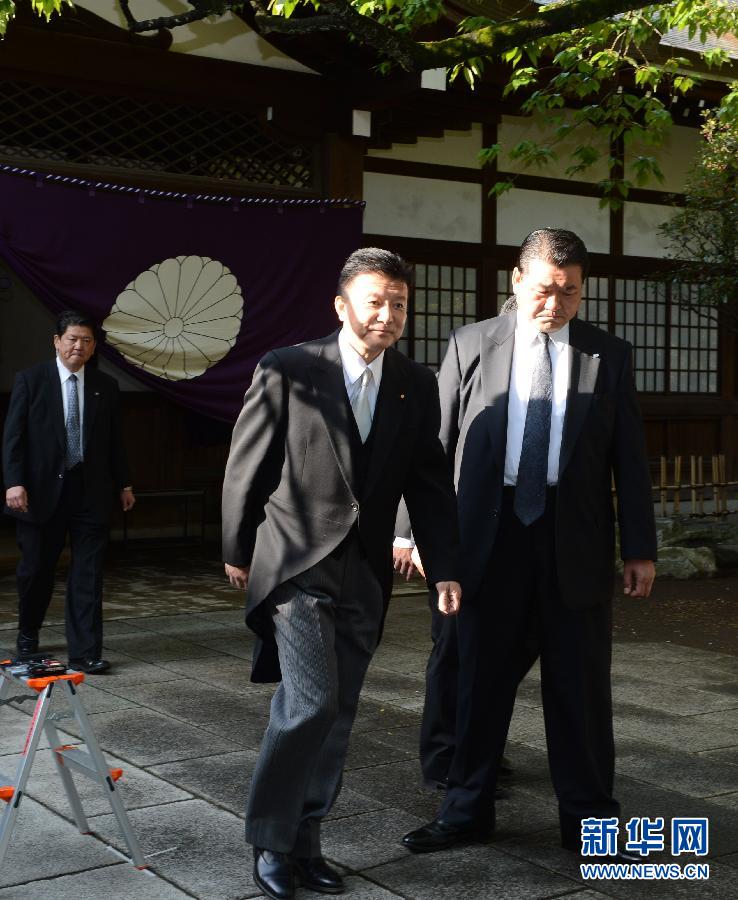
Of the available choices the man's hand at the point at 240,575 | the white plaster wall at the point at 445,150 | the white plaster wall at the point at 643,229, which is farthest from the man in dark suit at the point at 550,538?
the white plaster wall at the point at 643,229

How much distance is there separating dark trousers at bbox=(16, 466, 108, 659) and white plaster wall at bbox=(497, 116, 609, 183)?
7.40 m

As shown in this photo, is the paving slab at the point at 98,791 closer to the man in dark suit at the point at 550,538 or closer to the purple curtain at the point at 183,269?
the man in dark suit at the point at 550,538

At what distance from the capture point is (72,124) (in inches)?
381

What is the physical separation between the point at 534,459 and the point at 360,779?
160 centimetres

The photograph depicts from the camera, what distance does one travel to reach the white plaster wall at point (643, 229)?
13.9 metres

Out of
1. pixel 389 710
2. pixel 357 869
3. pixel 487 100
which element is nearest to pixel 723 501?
pixel 487 100

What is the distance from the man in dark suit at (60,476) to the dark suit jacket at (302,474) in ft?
10.8

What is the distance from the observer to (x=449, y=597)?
3949 millimetres

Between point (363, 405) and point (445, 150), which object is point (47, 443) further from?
point (445, 150)

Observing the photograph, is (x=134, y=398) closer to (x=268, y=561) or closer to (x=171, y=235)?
(x=171, y=235)

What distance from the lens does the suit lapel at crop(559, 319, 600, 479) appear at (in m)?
4.05

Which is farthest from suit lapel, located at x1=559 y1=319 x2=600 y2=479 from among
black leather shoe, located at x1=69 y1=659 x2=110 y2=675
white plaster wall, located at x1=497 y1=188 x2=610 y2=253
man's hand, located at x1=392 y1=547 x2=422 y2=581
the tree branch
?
white plaster wall, located at x1=497 y1=188 x2=610 y2=253

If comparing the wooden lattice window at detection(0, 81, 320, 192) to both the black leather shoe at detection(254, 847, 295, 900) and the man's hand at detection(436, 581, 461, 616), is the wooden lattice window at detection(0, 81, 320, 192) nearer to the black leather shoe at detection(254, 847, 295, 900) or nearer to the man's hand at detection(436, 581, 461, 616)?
the man's hand at detection(436, 581, 461, 616)

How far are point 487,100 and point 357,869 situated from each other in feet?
28.9
